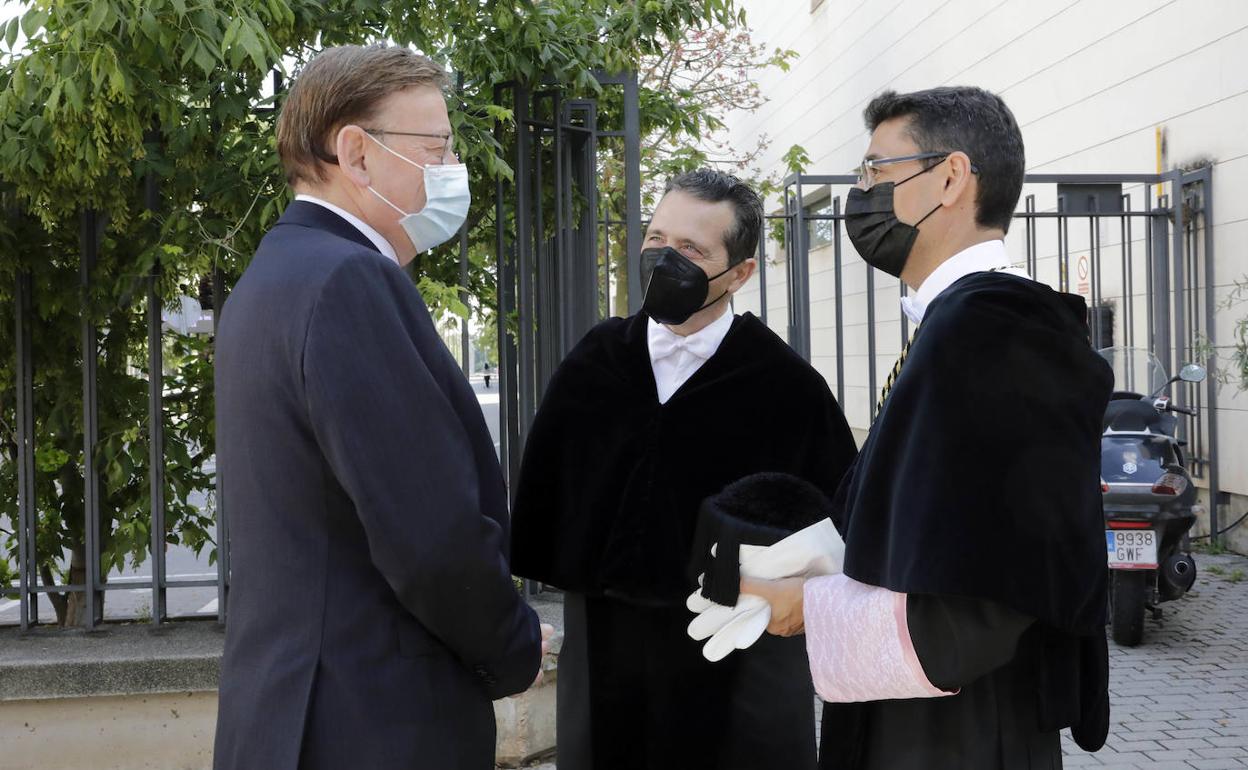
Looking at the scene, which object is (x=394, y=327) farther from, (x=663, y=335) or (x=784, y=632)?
(x=663, y=335)

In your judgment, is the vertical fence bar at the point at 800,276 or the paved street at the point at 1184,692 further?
the vertical fence bar at the point at 800,276

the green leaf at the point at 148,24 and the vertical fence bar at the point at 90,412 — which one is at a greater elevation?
→ the green leaf at the point at 148,24

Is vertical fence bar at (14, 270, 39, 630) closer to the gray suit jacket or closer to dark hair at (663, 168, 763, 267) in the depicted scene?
dark hair at (663, 168, 763, 267)

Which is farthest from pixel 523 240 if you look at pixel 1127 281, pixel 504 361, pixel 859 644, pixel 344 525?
pixel 1127 281

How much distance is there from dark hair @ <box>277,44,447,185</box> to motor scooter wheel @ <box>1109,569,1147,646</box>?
17.5 ft

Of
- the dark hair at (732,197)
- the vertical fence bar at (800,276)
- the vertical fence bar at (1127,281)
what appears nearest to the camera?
the dark hair at (732,197)

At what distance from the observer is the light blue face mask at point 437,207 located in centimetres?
224

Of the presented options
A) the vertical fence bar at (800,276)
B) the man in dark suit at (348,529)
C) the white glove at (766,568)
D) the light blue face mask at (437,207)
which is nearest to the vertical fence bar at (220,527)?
the light blue face mask at (437,207)

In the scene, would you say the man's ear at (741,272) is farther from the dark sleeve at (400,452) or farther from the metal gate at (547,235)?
the metal gate at (547,235)

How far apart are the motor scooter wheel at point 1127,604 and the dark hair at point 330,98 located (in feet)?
17.5

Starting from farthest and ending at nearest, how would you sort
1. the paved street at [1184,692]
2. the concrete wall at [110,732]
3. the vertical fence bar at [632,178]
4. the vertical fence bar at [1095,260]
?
the vertical fence bar at [1095,260], the vertical fence bar at [632,178], the paved street at [1184,692], the concrete wall at [110,732]

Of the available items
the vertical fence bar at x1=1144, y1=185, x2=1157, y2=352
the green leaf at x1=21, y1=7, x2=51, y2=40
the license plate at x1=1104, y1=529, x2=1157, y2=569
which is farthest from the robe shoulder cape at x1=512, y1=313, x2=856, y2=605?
the vertical fence bar at x1=1144, y1=185, x2=1157, y2=352

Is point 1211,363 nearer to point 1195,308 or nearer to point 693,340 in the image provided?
point 1195,308

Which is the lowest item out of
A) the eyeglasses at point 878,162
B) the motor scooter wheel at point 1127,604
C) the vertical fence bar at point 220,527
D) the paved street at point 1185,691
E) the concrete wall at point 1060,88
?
the paved street at point 1185,691
